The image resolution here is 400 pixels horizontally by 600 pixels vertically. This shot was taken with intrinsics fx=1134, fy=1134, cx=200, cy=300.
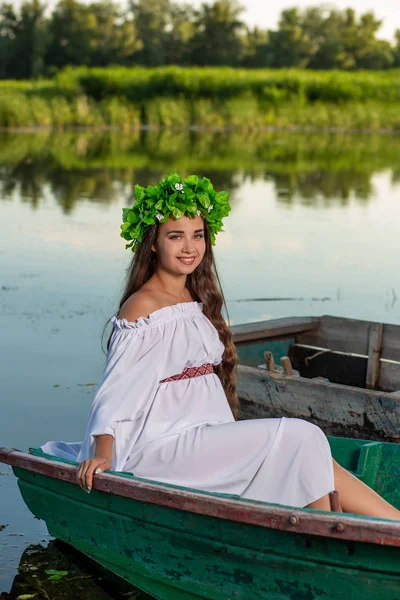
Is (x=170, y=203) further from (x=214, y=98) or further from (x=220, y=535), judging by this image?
(x=214, y=98)

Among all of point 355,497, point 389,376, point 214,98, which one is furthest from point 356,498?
point 214,98

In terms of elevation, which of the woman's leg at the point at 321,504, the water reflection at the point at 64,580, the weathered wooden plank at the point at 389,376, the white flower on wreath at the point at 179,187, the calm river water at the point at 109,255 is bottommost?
the water reflection at the point at 64,580

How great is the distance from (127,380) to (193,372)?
0.91 feet

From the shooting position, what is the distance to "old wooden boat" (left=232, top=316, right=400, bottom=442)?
5.44 meters

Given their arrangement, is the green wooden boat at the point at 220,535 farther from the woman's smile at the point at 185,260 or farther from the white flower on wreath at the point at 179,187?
the white flower on wreath at the point at 179,187

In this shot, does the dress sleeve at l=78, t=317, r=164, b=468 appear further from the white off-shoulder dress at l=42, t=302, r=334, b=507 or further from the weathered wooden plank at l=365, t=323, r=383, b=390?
the weathered wooden plank at l=365, t=323, r=383, b=390

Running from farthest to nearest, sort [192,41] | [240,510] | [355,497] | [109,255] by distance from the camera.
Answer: [192,41] → [109,255] → [355,497] → [240,510]

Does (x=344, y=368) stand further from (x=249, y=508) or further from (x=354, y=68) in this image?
(x=354, y=68)

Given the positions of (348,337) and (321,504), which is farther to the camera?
(348,337)

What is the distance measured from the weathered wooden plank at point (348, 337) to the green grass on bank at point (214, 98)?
1218 inches

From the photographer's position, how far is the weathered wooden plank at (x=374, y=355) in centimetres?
640

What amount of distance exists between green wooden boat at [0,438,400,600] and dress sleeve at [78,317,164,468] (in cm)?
18

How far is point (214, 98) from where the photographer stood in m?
42.2

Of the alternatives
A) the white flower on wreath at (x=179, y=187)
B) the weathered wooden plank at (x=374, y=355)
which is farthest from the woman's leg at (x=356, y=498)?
the weathered wooden plank at (x=374, y=355)
